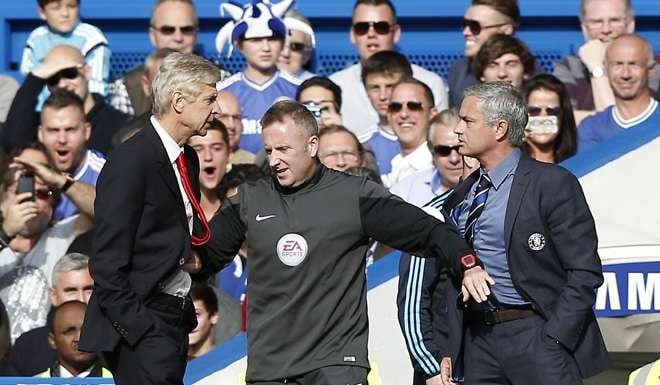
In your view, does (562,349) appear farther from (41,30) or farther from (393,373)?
(41,30)

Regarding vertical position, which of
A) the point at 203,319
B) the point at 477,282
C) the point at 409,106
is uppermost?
the point at 409,106

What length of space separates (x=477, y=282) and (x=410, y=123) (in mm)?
3567

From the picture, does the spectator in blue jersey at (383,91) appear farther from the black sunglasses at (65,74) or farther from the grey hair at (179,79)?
the grey hair at (179,79)

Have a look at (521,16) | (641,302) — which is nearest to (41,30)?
(521,16)

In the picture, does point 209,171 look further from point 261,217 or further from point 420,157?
point 261,217

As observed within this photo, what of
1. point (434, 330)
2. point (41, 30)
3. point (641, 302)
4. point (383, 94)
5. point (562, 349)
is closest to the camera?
point (562, 349)

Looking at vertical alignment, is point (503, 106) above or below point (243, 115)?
above

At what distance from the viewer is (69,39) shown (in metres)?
10.9

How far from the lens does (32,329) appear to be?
8.73 m

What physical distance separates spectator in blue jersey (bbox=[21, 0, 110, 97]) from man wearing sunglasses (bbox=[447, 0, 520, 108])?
8.67ft

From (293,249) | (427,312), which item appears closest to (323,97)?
(427,312)

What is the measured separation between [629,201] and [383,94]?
2.68 m

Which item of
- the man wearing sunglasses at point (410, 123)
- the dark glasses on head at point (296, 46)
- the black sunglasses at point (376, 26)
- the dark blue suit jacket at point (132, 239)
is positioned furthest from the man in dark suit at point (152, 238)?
the dark glasses on head at point (296, 46)

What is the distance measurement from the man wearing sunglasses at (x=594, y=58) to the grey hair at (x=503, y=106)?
3.50 metres
